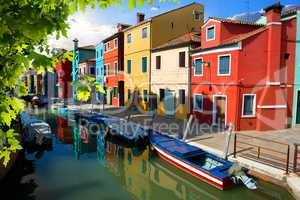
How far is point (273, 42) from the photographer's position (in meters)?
16.0

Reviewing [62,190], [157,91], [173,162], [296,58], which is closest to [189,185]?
[173,162]

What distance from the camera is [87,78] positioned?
2785 mm

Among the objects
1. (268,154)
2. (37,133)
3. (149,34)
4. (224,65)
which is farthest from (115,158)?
(149,34)

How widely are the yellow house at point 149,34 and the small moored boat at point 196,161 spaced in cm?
1236

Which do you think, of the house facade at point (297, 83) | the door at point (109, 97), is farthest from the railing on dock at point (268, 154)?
the door at point (109, 97)

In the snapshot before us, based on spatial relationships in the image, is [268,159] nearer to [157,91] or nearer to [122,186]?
[122,186]

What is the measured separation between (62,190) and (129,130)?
7.39 metres

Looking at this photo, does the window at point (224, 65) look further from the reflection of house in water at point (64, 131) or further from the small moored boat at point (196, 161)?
the reflection of house in water at point (64, 131)

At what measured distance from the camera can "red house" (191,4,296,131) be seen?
15.9 meters

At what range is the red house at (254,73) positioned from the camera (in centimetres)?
1591

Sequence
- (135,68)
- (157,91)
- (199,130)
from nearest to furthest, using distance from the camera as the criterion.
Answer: (199,130)
(157,91)
(135,68)

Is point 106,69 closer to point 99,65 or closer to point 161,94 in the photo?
point 99,65

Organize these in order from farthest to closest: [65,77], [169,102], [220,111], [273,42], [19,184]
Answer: [65,77] < [169,102] < [220,111] < [273,42] < [19,184]

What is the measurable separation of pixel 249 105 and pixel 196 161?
23.4 feet
